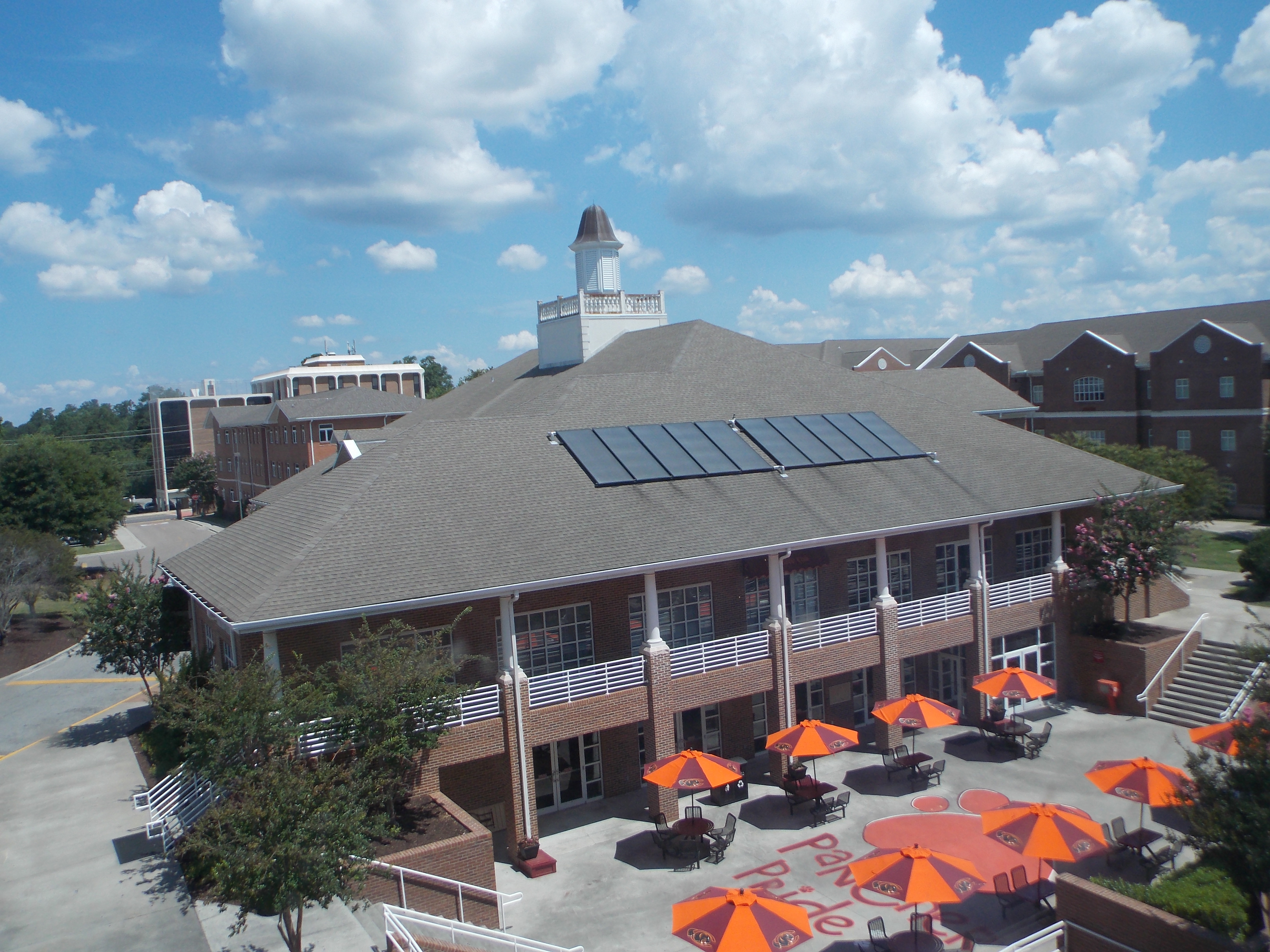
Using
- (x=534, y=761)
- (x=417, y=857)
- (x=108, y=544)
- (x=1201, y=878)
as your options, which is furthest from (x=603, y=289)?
(x=108, y=544)

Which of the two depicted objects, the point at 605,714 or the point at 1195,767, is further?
the point at 605,714

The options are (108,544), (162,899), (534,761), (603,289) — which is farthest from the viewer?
(108,544)

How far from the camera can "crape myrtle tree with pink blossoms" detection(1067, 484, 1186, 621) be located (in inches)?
989

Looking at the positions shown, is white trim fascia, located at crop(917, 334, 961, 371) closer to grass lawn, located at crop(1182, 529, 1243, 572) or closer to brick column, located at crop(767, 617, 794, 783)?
grass lawn, located at crop(1182, 529, 1243, 572)

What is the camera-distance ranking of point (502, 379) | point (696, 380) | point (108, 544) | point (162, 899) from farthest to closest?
point (108, 544) → point (502, 379) → point (696, 380) → point (162, 899)

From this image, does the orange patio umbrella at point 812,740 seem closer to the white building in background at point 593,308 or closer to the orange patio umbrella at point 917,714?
the orange patio umbrella at point 917,714

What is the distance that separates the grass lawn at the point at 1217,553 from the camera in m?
36.9

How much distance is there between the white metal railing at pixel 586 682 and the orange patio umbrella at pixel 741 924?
620 centimetres

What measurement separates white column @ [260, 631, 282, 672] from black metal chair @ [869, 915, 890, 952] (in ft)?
35.6

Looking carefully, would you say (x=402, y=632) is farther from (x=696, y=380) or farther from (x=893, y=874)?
(x=696, y=380)

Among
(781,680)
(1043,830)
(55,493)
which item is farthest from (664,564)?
(55,493)

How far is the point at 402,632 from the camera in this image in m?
16.7

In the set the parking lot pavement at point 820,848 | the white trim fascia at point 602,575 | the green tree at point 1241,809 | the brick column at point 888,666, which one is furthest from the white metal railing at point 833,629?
the green tree at point 1241,809

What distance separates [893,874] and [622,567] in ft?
25.2
